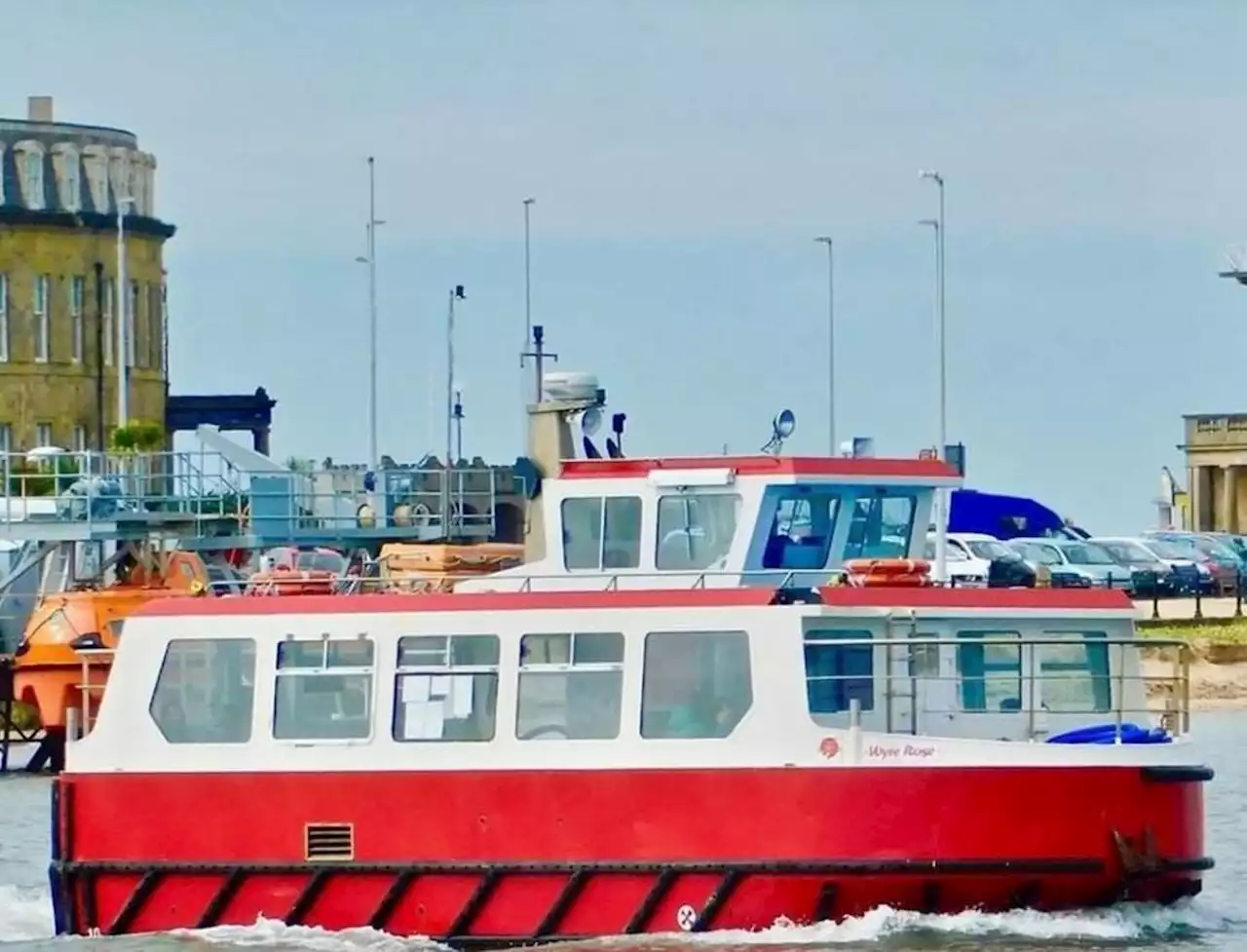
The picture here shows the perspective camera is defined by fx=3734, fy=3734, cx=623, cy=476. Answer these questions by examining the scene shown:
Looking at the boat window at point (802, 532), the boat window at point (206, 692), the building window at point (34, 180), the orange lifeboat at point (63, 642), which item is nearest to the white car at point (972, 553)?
the orange lifeboat at point (63, 642)

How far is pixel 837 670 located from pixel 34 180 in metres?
56.1

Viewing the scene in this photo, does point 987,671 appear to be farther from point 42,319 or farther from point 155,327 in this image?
point 155,327

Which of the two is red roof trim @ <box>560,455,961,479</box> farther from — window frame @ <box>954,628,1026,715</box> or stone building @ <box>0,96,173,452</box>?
stone building @ <box>0,96,173,452</box>

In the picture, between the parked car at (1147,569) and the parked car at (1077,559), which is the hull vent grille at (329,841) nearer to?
the parked car at (1077,559)

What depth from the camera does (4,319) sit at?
82.0 metres

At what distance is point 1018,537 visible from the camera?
76000 millimetres

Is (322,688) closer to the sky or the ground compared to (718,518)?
closer to the ground

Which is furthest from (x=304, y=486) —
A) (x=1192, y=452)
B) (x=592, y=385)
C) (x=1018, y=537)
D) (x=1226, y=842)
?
(x=1192, y=452)

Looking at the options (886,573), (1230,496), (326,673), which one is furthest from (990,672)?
(1230,496)

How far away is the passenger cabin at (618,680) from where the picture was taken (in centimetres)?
2878

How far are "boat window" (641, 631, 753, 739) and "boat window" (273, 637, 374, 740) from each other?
2.36 meters

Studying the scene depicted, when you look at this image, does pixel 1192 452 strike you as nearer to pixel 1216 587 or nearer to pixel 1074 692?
pixel 1216 587

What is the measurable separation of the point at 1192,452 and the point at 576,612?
226ft

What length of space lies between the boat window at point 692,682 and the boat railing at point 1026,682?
739 mm
